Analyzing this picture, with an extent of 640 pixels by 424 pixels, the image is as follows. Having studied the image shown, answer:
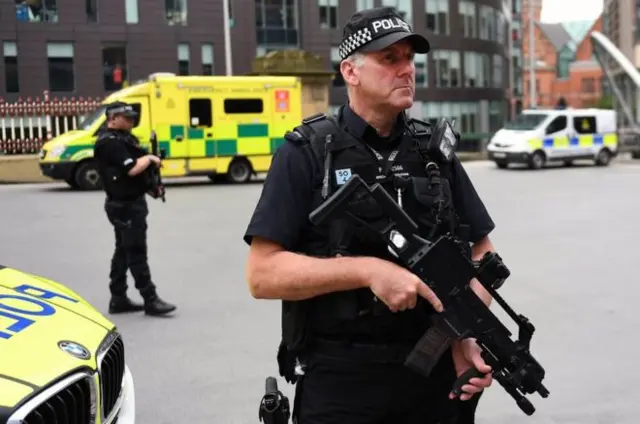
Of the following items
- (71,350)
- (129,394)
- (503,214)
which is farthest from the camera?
(503,214)

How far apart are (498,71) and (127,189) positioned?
150ft

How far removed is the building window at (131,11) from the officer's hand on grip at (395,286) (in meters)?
34.9

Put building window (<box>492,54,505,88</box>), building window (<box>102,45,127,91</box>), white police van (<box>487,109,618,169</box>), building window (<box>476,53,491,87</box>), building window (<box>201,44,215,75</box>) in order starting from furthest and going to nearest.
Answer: building window (<box>492,54,505,88</box>)
building window (<box>476,53,491,87</box>)
building window (<box>201,44,215,75</box>)
building window (<box>102,45,127,91</box>)
white police van (<box>487,109,618,169</box>)

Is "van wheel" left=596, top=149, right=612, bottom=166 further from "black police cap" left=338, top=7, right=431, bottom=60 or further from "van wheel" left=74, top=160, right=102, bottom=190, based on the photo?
"black police cap" left=338, top=7, right=431, bottom=60

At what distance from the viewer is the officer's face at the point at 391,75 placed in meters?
2.26

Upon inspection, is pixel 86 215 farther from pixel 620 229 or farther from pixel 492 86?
pixel 492 86

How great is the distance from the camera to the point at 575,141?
974 inches

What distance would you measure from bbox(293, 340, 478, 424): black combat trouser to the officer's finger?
0.74 feet

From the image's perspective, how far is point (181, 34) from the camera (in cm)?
3597

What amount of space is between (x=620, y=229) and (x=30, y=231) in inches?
318

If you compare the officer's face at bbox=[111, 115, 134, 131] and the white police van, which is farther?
the white police van

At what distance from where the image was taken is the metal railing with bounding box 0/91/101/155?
25.5 meters

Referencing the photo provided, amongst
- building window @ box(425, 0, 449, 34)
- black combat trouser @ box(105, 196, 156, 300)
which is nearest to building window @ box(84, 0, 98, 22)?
building window @ box(425, 0, 449, 34)

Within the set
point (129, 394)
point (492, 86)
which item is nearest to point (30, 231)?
point (129, 394)
